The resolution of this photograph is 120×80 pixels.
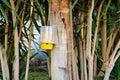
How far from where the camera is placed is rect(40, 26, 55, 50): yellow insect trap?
2.45 metres

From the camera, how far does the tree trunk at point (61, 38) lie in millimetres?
2480

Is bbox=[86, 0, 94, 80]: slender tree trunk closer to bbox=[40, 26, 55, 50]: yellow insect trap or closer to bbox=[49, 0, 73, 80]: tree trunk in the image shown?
bbox=[49, 0, 73, 80]: tree trunk

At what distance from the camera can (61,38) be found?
249cm

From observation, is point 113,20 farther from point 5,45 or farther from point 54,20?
point 5,45

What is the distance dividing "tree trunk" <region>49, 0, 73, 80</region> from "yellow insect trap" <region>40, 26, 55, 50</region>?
0.05m

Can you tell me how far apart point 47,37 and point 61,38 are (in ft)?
0.35

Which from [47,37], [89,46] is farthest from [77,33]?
[47,37]

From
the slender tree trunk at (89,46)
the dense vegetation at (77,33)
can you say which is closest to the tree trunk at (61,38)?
the dense vegetation at (77,33)

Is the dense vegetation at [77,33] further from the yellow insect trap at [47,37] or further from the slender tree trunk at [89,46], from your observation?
the yellow insect trap at [47,37]

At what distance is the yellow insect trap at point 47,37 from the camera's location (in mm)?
2453

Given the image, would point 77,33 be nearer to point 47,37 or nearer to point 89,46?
point 89,46

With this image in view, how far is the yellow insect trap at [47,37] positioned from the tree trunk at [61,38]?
46mm

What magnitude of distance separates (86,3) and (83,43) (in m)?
0.32

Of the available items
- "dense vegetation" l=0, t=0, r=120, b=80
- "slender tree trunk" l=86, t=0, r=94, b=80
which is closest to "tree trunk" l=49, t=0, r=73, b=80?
"dense vegetation" l=0, t=0, r=120, b=80
